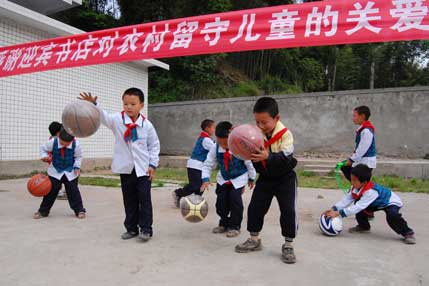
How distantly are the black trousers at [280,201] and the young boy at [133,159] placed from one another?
3.77 feet

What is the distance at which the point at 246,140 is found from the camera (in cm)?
302

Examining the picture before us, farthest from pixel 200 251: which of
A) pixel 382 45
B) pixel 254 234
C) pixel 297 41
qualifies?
pixel 382 45

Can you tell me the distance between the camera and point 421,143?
1180cm

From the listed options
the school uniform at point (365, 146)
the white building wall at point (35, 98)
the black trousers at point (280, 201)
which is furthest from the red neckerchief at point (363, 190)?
the white building wall at point (35, 98)

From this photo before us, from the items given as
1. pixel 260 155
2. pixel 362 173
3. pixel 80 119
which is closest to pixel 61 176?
pixel 80 119

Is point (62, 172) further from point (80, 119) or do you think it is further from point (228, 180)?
point (228, 180)

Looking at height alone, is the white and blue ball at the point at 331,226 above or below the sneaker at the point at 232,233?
above

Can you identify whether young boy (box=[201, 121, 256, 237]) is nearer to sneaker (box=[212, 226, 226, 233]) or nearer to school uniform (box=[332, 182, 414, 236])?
sneaker (box=[212, 226, 226, 233])

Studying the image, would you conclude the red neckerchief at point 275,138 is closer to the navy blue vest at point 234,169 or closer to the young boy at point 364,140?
the navy blue vest at point 234,169

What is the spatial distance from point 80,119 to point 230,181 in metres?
1.82

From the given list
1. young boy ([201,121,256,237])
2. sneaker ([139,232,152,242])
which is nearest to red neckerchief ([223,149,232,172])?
young boy ([201,121,256,237])

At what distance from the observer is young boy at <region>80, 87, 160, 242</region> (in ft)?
12.8

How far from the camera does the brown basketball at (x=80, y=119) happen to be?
355 cm

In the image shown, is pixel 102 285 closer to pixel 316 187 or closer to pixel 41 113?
pixel 316 187
